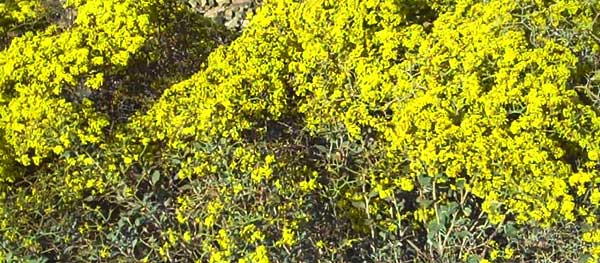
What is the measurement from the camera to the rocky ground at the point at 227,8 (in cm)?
616

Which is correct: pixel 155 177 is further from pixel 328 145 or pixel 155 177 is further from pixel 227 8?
pixel 227 8

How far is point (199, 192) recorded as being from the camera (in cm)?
348

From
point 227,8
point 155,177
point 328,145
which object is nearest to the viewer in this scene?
point 155,177

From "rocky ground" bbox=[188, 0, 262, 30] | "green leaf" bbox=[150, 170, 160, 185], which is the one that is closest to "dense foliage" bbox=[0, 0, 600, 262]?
"green leaf" bbox=[150, 170, 160, 185]

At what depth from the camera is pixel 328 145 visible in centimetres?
362

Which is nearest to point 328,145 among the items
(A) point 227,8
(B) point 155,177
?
(B) point 155,177

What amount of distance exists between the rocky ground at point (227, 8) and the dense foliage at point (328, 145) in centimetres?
240

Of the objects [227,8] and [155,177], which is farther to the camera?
[227,8]

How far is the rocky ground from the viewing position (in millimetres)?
6160

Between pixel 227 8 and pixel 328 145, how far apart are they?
10.3 feet

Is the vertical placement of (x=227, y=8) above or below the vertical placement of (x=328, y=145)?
below

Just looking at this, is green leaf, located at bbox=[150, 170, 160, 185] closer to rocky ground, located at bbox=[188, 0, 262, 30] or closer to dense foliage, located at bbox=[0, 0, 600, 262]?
dense foliage, located at bbox=[0, 0, 600, 262]

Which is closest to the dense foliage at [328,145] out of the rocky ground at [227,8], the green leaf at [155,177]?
the green leaf at [155,177]

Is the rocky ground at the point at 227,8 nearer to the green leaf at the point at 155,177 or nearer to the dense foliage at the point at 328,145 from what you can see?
the dense foliage at the point at 328,145
